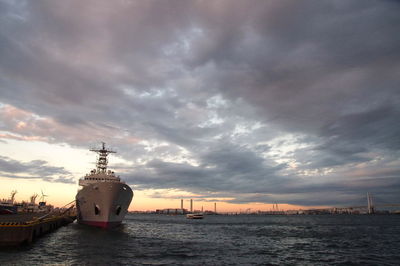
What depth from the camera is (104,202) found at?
4244 centimetres

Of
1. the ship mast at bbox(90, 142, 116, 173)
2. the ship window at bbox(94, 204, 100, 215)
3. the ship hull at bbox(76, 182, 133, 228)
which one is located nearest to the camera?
the ship hull at bbox(76, 182, 133, 228)

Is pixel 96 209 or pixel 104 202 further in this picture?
pixel 96 209

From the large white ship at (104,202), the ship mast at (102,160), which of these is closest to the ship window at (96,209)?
the large white ship at (104,202)

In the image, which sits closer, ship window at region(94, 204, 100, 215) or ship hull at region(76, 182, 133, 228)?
ship hull at region(76, 182, 133, 228)

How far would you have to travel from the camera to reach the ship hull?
41.9m

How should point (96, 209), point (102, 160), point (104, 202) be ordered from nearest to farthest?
1. point (104, 202)
2. point (96, 209)
3. point (102, 160)

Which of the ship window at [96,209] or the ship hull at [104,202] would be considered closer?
the ship hull at [104,202]

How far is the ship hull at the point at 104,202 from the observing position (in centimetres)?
4191

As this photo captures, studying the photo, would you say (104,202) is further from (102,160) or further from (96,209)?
(102,160)

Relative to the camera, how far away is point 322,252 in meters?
29.4

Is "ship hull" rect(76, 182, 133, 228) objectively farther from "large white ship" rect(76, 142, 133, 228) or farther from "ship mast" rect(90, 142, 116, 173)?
"ship mast" rect(90, 142, 116, 173)

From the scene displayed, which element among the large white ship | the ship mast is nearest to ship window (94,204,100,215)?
the large white ship

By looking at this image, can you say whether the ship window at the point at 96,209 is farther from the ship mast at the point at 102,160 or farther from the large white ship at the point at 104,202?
the ship mast at the point at 102,160

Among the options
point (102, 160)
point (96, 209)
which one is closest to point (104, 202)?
point (96, 209)
